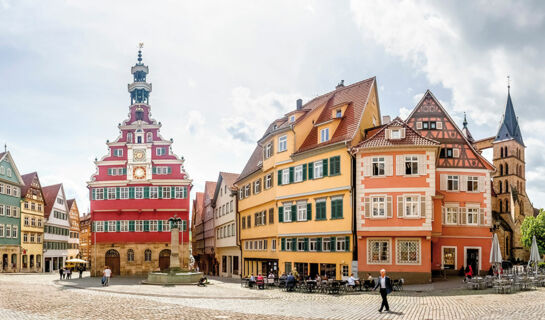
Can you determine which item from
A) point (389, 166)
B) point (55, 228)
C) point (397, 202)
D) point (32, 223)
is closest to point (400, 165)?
point (389, 166)

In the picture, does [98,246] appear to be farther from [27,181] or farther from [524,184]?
[524,184]

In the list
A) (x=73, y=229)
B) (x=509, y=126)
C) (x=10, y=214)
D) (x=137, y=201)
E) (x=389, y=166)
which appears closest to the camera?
(x=389, y=166)

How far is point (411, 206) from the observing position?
35.5 metres

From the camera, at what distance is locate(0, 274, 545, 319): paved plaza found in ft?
70.5

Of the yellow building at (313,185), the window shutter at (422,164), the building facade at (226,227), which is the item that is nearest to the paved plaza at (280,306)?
the yellow building at (313,185)

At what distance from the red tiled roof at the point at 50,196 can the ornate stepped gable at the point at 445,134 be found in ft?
201

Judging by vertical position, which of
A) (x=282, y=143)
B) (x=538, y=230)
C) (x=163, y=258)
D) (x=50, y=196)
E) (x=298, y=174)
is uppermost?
(x=282, y=143)

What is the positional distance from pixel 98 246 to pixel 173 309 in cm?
4301

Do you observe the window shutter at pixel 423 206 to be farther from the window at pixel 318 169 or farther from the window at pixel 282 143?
the window at pixel 282 143

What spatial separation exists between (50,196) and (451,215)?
67.1 metres

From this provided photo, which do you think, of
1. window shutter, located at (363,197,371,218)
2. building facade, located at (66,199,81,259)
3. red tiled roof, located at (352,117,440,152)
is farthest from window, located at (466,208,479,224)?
building facade, located at (66,199,81,259)

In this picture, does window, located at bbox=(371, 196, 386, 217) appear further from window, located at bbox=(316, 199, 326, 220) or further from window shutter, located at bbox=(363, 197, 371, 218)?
window, located at bbox=(316, 199, 326, 220)

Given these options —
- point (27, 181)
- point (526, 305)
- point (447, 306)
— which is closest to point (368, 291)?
point (447, 306)

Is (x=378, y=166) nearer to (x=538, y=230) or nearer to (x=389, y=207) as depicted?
(x=389, y=207)
